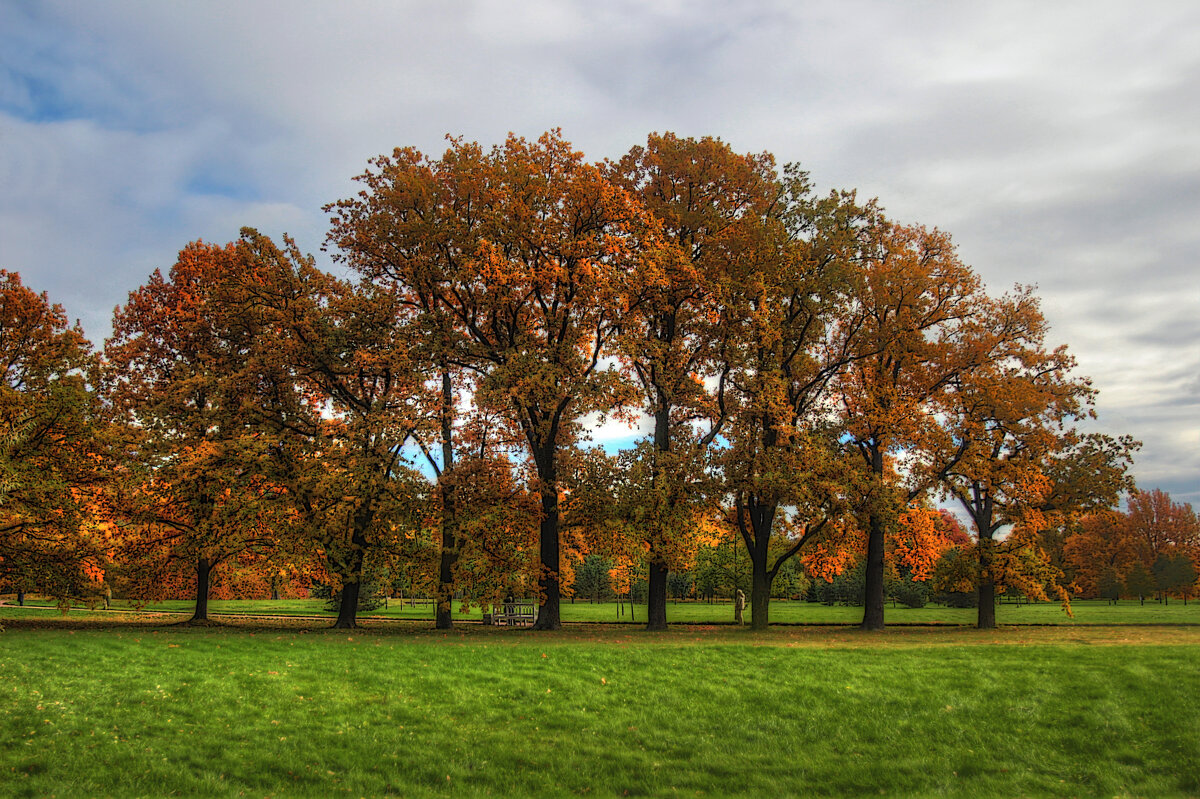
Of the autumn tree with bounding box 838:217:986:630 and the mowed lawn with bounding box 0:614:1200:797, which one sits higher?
the autumn tree with bounding box 838:217:986:630

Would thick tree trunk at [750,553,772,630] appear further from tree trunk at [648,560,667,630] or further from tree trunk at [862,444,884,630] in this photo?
tree trunk at [862,444,884,630]

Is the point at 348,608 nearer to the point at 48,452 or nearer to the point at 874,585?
the point at 48,452

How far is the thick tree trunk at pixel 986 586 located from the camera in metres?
32.3

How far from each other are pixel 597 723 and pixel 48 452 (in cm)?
2501

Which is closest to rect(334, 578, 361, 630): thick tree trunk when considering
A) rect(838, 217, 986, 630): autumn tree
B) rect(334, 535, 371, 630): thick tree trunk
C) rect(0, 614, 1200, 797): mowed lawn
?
rect(334, 535, 371, 630): thick tree trunk

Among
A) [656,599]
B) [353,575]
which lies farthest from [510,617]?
[353,575]

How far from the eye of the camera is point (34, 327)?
29.1m

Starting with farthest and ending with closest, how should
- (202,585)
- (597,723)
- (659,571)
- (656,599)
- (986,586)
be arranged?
(986,586)
(202,585)
(656,599)
(659,571)
(597,723)

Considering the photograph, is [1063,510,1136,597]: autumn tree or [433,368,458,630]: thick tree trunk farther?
[1063,510,1136,597]: autumn tree

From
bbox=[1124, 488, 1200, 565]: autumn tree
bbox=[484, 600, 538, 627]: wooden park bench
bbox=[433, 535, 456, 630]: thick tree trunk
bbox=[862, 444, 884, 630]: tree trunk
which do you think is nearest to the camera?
bbox=[433, 535, 456, 630]: thick tree trunk

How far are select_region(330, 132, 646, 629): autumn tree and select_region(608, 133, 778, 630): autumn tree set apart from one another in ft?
5.54

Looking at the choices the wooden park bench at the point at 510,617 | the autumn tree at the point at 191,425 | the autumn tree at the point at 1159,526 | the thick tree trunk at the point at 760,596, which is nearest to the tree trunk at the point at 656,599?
the thick tree trunk at the point at 760,596

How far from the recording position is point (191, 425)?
28.5 meters

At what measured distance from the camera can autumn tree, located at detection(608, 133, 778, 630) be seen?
89.2 ft
